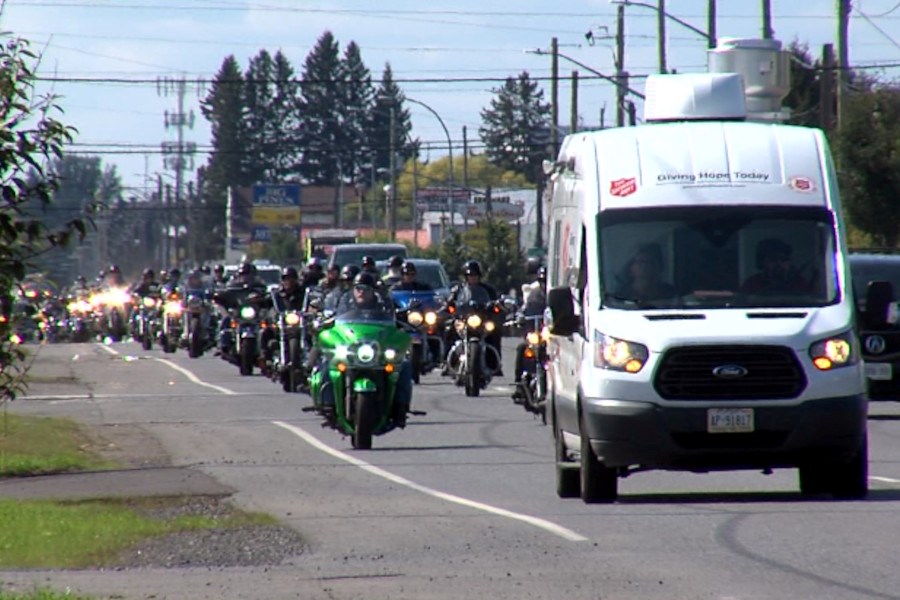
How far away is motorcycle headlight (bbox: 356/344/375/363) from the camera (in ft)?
68.2

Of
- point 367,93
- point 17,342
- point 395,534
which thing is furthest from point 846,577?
point 367,93

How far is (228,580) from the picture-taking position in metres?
12.1

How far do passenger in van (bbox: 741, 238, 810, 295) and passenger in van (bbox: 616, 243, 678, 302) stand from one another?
1.85 feet

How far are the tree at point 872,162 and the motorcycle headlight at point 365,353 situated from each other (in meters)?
28.0

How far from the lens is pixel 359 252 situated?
153ft

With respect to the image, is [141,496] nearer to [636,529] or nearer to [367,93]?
[636,529]

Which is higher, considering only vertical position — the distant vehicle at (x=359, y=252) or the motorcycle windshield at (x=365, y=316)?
the distant vehicle at (x=359, y=252)

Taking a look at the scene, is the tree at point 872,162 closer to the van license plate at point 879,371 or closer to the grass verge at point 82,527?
the van license plate at point 879,371

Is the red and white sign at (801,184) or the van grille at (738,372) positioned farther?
the red and white sign at (801,184)

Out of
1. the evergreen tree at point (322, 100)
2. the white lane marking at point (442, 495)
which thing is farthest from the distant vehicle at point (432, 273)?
the evergreen tree at point (322, 100)

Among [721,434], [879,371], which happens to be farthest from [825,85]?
[721,434]

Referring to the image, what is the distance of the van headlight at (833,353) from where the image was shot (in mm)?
14180

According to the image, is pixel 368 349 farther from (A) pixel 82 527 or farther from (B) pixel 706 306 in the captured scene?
(B) pixel 706 306

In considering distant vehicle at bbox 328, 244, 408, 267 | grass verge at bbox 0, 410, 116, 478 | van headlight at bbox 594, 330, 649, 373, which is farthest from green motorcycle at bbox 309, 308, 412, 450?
distant vehicle at bbox 328, 244, 408, 267
